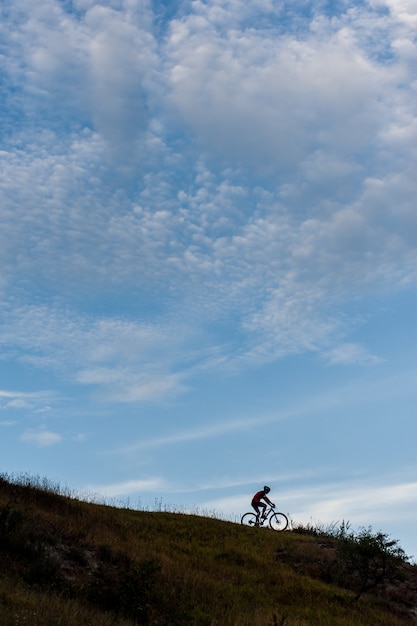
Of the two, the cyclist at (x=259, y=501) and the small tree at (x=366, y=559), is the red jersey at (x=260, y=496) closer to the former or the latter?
the cyclist at (x=259, y=501)

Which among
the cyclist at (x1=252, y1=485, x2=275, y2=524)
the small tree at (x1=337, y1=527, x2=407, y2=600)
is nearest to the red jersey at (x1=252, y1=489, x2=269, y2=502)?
the cyclist at (x1=252, y1=485, x2=275, y2=524)

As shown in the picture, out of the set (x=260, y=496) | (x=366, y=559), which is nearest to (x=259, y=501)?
(x=260, y=496)

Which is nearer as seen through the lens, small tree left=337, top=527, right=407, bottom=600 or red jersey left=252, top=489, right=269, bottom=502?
small tree left=337, top=527, right=407, bottom=600

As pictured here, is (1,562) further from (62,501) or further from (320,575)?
(320,575)

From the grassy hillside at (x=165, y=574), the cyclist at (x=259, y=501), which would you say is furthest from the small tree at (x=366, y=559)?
the cyclist at (x=259, y=501)

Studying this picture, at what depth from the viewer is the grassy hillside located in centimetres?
1194

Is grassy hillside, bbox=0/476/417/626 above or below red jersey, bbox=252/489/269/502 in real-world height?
below

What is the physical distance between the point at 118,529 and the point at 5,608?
1118 cm

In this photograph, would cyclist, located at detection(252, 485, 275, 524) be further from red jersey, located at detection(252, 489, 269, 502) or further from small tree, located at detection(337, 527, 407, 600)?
small tree, located at detection(337, 527, 407, 600)

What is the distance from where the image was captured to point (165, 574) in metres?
15.3

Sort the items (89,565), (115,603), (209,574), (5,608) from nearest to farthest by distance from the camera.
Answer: (5,608) < (115,603) < (89,565) < (209,574)

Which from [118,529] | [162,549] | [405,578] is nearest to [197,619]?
[162,549]

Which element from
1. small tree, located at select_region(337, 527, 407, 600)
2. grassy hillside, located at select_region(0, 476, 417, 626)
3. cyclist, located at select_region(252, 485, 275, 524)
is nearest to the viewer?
grassy hillside, located at select_region(0, 476, 417, 626)

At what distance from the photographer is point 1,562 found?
1251 cm
